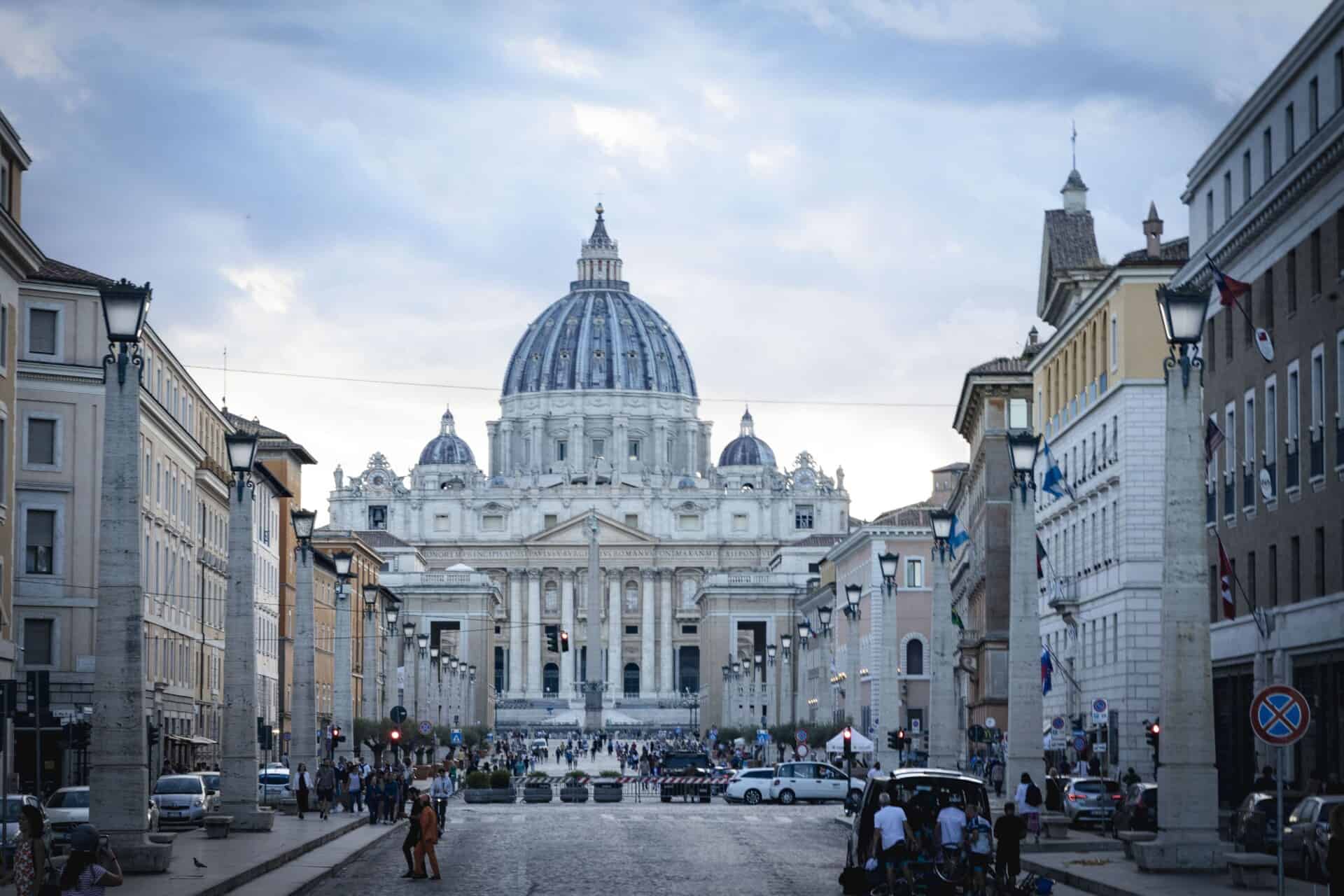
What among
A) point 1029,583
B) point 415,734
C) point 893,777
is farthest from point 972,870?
point 415,734

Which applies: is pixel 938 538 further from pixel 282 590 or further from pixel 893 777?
pixel 282 590

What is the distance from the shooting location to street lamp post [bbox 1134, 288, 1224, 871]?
29250 millimetres

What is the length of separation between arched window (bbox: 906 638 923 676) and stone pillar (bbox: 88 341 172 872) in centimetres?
9747

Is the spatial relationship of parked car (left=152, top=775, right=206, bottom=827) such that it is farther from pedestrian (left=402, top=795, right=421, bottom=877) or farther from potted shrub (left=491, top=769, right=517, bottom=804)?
potted shrub (left=491, top=769, right=517, bottom=804)

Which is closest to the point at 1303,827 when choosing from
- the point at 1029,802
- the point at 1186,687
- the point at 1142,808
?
the point at 1186,687

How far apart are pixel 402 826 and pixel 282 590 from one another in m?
43.9

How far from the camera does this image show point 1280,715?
23.0 meters

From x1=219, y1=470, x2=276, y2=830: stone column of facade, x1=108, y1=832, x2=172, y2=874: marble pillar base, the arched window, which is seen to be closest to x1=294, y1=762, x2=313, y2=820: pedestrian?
x1=219, y1=470, x2=276, y2=830: stone column of facade

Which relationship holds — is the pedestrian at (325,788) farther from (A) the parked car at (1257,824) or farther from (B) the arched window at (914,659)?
(B) the arched window at (914,659)

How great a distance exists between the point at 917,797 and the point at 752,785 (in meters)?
40.5

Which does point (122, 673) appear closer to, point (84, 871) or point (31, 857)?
point (31, 857)

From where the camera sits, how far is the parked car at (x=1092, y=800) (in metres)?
45.7

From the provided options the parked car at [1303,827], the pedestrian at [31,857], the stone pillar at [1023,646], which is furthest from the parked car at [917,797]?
the stone pillar at [1023,646]

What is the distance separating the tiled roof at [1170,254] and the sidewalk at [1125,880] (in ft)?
79.7
